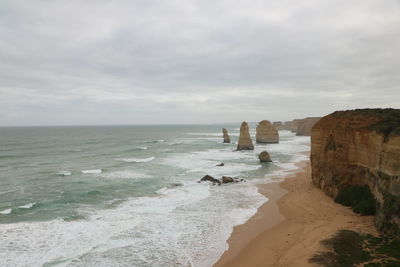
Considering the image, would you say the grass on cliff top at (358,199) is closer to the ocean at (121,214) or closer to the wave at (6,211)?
the ocean at (121,214)

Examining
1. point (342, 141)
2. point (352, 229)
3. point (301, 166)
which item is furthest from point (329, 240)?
point (301, 166)

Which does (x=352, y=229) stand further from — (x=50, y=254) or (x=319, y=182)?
(x=50, y=254)

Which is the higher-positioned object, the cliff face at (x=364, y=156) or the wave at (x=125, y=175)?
the cliff face at (x=364, y=156)

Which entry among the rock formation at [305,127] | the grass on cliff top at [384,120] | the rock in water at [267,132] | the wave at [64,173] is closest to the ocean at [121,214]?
the wave at [64,173]

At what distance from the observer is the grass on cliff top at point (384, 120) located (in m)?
17.5

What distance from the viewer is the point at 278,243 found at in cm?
1631

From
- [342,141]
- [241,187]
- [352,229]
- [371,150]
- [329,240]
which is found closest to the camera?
[329,240]

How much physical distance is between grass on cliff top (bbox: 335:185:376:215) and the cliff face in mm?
441

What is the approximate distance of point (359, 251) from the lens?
13.7 metres

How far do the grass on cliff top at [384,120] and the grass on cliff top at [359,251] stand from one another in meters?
5.77

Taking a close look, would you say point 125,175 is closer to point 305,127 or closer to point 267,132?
point 267,132

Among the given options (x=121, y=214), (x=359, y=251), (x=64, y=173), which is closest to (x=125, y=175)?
(x=64, y=173)

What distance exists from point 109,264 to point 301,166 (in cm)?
3331

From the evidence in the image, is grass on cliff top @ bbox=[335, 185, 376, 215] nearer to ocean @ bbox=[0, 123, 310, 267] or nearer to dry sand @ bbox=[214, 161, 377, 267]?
dry sand @ bbox=[214, 161, 377, 267]
